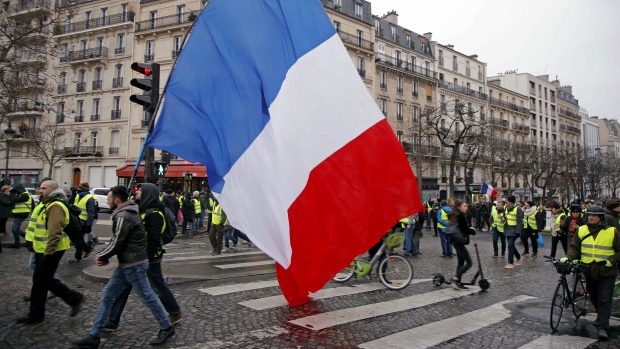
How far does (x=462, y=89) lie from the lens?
5128 centimetres

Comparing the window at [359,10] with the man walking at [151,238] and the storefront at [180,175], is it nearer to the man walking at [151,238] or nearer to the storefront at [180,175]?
the storefront at [180,175]

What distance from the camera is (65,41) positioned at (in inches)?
1674

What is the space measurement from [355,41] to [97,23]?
2383 centimetres

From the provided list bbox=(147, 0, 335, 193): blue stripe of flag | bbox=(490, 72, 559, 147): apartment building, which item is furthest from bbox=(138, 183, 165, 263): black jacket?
bbox=(490, 72, 559, 147): apartment building

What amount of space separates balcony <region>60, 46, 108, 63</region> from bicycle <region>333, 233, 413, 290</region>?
38956 mm

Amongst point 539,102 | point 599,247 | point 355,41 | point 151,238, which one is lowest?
point 599,247

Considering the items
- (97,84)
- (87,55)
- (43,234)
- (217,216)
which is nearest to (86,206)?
(217,216)

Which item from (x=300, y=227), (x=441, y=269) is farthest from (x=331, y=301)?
(x=441, y=269)

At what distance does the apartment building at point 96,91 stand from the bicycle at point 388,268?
113 ft

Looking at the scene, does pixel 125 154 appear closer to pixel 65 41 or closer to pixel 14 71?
pixel 65 41

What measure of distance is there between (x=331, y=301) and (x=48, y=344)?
12.2ft

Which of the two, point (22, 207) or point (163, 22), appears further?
point (163, 22)

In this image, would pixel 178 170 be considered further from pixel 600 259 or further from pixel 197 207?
pixel 600 259

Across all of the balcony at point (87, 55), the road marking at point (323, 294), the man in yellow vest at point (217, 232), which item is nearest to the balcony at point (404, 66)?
the balcony at point (87, 55)
